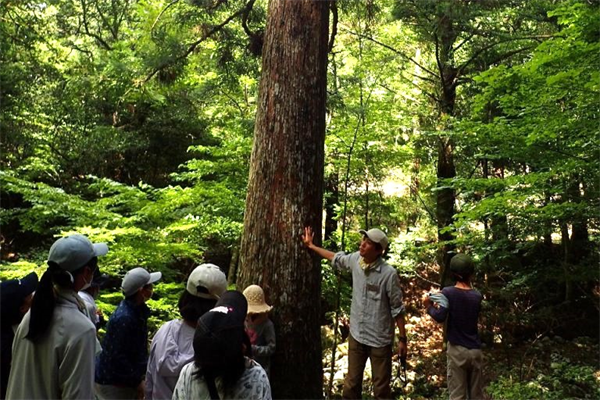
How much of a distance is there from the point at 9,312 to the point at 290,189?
2.36 meters

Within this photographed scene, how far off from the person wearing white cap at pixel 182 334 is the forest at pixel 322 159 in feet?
3.24

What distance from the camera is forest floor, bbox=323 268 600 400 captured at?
674cm

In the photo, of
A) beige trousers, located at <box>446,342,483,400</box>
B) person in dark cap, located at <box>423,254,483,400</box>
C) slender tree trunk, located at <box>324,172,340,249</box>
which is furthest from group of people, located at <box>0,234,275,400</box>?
slender tree trunk, located at <box>324,172,340,249</box>

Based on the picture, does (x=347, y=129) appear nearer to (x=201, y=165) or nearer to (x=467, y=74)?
(x=201, y=165)

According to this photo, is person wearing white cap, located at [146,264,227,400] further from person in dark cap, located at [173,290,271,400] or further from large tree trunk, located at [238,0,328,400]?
large tree trunk, located at [238,0,328,400]

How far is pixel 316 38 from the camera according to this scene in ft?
13.6

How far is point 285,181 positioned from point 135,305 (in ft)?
5.39

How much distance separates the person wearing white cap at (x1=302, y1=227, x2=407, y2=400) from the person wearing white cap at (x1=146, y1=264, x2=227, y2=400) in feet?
5.64

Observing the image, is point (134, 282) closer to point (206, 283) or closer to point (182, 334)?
point (182, 334)

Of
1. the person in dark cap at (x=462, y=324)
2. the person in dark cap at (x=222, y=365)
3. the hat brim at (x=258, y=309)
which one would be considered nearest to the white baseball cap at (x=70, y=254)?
the person in dark cap at (x=222, y=365)

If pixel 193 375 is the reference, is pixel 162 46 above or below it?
above

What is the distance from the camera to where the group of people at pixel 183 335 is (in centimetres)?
184

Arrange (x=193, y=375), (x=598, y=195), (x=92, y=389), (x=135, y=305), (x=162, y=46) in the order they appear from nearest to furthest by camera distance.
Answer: (x=193, y=375) → (x=92, y=389) → (x=135, y=305) → (x=598, y=195) → (x=162, y=46)

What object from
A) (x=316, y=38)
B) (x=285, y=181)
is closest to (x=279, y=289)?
(x=285, y=181)
